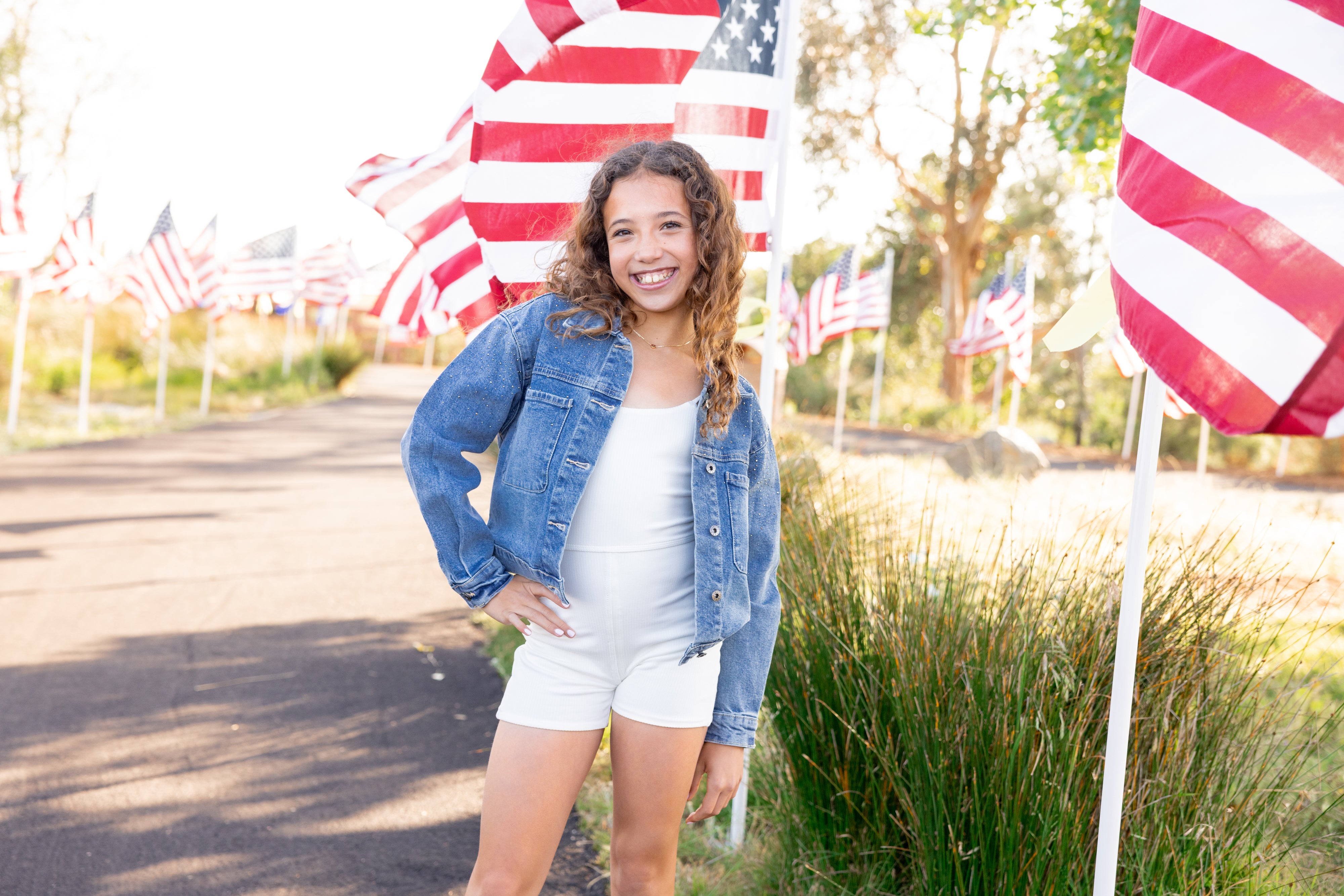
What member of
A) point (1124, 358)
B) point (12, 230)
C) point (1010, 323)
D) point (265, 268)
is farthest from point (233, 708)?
point (265, 268)

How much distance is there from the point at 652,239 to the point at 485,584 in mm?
789

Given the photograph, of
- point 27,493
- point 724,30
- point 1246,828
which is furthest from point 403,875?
point 27,493

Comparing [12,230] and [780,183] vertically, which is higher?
[12,230]

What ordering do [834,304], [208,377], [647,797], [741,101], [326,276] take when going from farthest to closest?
[326,276], [208,377], [834,304], [741,101], [647,797]

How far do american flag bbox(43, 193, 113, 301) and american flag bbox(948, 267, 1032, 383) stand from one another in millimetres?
13011

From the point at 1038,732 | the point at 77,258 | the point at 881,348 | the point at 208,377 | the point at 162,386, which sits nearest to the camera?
the point at 1038,732

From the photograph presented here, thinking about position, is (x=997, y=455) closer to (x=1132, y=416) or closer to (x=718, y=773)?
(x=1132, y=416)

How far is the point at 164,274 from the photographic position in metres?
15.8

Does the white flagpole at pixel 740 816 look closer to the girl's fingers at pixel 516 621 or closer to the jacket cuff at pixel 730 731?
the jacket cuff at pixel 730 731

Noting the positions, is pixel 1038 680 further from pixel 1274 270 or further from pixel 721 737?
pixel 1274 270

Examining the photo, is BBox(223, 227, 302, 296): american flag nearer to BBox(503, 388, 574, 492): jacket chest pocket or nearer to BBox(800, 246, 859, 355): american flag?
BBox(800, 246, 859, 355): american flag

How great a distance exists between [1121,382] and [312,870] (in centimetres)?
2824

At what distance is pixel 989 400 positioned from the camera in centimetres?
3444

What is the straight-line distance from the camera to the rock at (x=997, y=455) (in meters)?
15.2
